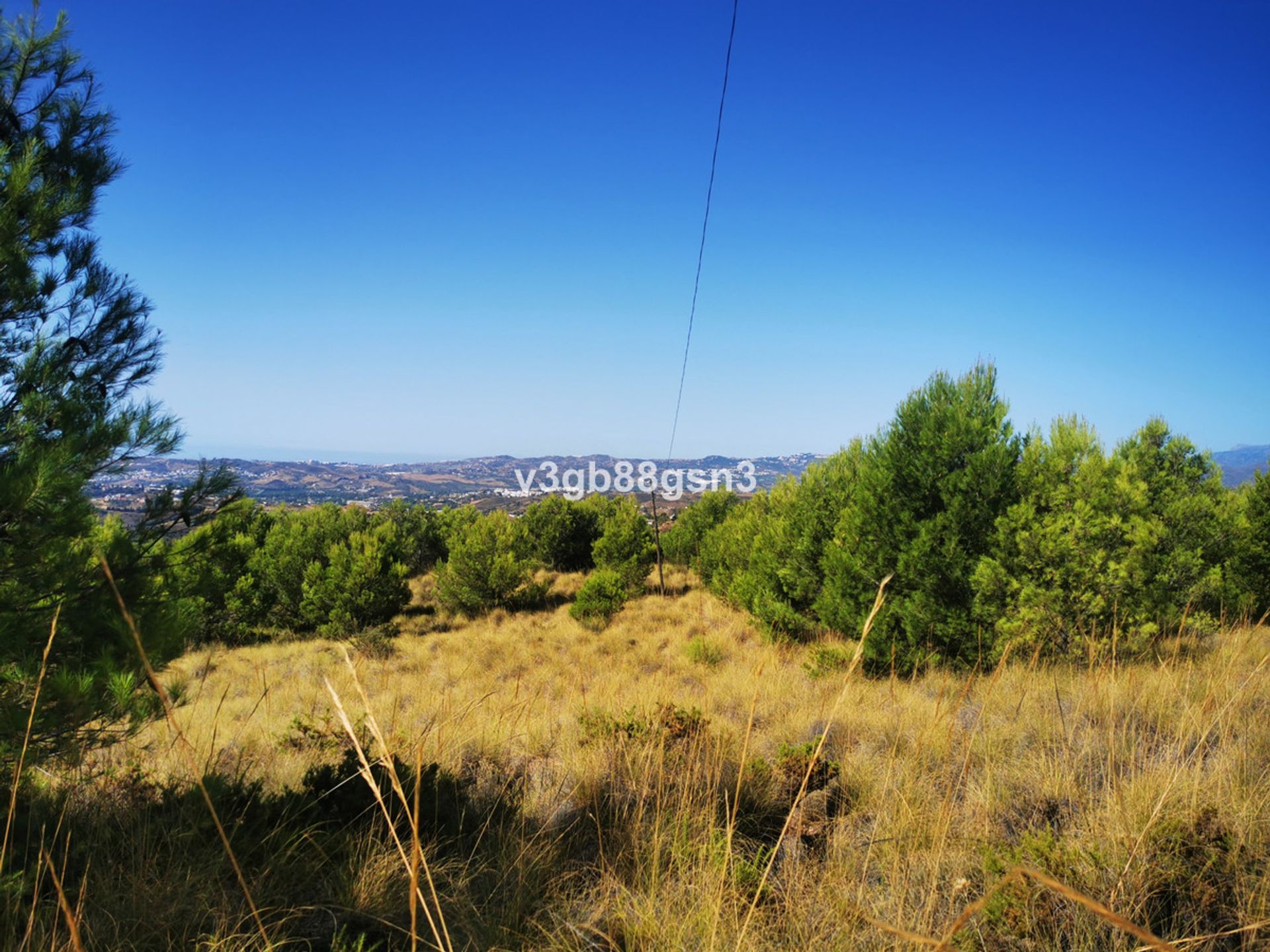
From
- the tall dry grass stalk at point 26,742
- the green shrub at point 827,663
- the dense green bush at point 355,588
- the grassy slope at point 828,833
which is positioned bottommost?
the dense green bush at point 355,588

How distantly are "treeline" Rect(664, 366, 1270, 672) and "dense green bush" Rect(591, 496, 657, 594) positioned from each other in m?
12.4

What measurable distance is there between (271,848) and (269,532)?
2199 centimetres

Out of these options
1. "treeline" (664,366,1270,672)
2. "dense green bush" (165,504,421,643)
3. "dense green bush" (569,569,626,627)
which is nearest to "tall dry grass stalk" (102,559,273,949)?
"treeline" (664,366,1270,672)

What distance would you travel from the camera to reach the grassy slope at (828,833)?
6.51ft

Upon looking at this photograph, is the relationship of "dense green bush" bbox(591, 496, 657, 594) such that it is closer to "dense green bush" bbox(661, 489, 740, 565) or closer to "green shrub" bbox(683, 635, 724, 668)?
"dense green bush" bbox(661, 489, 740, 565)

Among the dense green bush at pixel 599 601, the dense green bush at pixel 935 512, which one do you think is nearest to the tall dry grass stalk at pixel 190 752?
the dense green bush at pixel 935 512

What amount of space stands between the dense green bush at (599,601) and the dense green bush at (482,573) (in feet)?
11.5

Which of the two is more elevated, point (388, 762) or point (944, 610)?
point (388, 762)

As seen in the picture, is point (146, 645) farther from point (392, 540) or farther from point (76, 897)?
point (392, 540)

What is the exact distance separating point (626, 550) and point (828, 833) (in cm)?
2155

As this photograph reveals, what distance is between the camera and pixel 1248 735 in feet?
10.3

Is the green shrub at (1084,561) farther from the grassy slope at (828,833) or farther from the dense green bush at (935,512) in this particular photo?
the grassy slope at (828,833)

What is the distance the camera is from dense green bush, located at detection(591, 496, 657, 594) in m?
24.0

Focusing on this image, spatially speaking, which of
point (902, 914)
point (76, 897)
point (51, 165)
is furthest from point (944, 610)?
point (51, 165)
